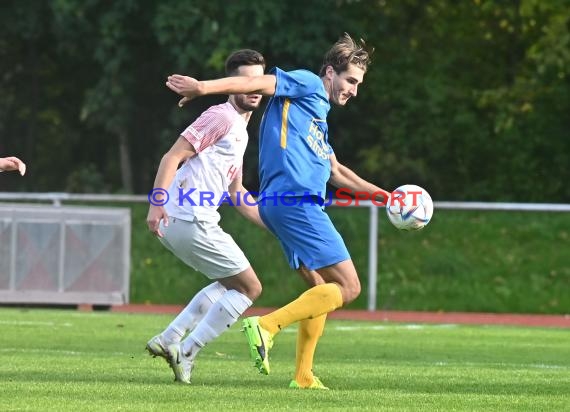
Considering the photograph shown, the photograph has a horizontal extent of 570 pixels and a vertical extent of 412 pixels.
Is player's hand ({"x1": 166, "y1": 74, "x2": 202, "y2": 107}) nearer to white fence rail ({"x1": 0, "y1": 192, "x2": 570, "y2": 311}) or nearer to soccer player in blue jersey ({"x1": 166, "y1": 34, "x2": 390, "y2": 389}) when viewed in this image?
soccer player in blue jersey ({"x1": 166, "y1": 34, "x2": 390, "y2": 389})

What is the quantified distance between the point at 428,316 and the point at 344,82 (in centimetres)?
1174

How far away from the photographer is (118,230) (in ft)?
66.4

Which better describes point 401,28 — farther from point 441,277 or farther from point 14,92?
point 441,277

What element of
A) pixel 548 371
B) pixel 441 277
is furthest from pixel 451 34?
pixel 548 371

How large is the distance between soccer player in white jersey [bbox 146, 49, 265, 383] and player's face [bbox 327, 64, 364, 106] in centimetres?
54

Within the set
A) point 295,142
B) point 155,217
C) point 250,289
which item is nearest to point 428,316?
point 250,289

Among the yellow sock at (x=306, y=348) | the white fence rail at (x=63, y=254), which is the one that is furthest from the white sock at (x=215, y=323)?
the white fence rail at (x=63, y=254)

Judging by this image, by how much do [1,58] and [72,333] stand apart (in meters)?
22.7

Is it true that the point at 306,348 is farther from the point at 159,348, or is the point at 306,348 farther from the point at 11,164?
the point at 11,164

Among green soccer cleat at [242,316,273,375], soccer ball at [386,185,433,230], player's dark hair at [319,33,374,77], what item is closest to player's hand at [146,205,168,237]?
green soccer cleat at [242,316,273,375]

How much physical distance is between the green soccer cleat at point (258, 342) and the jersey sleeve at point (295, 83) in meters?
1.31

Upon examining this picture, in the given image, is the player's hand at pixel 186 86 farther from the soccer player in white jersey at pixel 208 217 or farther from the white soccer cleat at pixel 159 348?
the white soccer cleat at pixel 159 348

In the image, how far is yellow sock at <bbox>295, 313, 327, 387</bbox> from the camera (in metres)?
8.46

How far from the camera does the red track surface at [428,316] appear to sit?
19.2m
